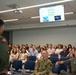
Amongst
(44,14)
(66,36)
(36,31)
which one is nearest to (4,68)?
(44,14)

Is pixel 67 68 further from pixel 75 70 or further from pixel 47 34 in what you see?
pixel 47 34

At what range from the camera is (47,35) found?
12164 mm

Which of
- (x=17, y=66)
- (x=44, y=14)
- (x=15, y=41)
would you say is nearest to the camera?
(x=17, y=66)

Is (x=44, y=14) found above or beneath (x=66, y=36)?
above

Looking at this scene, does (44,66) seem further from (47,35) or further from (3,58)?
(47,35)

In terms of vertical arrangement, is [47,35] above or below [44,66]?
above

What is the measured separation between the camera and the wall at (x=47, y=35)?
11.3 metres

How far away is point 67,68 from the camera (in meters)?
4.89

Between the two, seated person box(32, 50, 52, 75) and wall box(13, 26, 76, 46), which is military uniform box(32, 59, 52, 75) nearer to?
seated person box(32, 50, 52, 75)

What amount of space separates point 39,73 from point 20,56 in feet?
12.6

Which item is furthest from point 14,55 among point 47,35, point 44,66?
point 47,35

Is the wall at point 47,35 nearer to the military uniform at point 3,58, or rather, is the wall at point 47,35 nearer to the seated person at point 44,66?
the seated person at point 44,66

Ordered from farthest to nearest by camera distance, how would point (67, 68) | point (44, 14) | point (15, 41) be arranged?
point (15, 41) < point (44, 14) < point (67, 68)

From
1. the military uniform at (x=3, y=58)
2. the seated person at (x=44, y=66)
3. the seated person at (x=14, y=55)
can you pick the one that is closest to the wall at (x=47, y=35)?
the seated person at (x=14, y=55)
